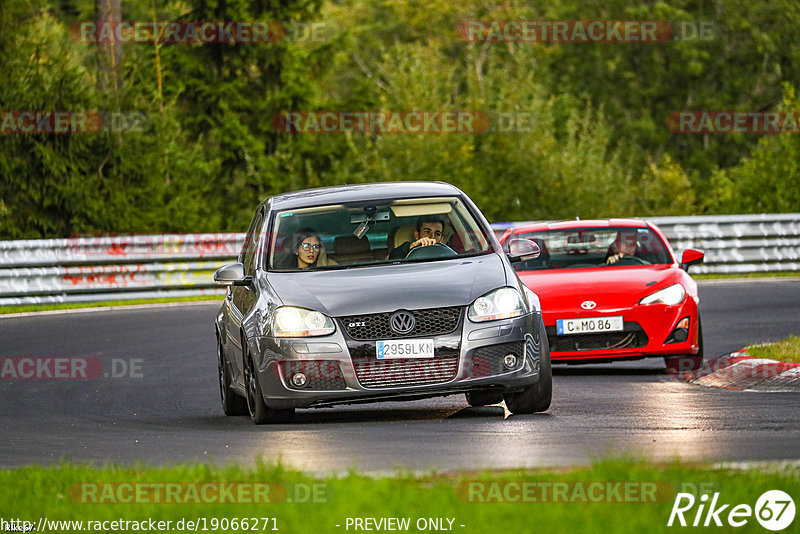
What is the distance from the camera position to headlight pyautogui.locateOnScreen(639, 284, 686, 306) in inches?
574

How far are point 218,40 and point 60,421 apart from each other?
126ft

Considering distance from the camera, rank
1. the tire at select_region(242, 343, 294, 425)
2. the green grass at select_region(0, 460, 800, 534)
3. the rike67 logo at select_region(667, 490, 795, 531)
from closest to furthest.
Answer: the rike67 logo at select_region(667, 490, 795, 531)
the green grass at select_region(0, 460, 800, 534)
the tire at select_region(242, 343, 294, 425)

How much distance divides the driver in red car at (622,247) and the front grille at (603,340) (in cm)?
152

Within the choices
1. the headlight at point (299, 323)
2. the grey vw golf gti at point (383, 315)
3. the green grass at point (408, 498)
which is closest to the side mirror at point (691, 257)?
the grey vw golf gti at point (383, 315)

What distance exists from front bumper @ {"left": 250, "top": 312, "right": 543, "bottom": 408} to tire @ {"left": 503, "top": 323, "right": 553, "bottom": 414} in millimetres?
140

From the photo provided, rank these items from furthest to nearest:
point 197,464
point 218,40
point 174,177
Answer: point 218,40 → point 174,177 → point 197,464

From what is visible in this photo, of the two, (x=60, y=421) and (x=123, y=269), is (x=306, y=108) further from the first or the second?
(x=60, y=421)

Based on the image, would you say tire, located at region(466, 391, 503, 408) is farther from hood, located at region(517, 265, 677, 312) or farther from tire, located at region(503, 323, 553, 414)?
hood, located at region(517, 265, 677, 312)

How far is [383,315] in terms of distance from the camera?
10.3 metres

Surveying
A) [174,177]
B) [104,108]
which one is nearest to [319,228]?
[104,108]

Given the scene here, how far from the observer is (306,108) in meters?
51.5

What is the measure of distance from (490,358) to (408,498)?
143 inches

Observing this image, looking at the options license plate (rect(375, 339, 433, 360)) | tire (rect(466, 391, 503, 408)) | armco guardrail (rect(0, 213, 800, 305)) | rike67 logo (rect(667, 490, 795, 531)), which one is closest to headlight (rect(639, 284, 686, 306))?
tire (rect(466, 391, 503, 408))

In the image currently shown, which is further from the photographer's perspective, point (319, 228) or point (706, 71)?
point (706, 71)
